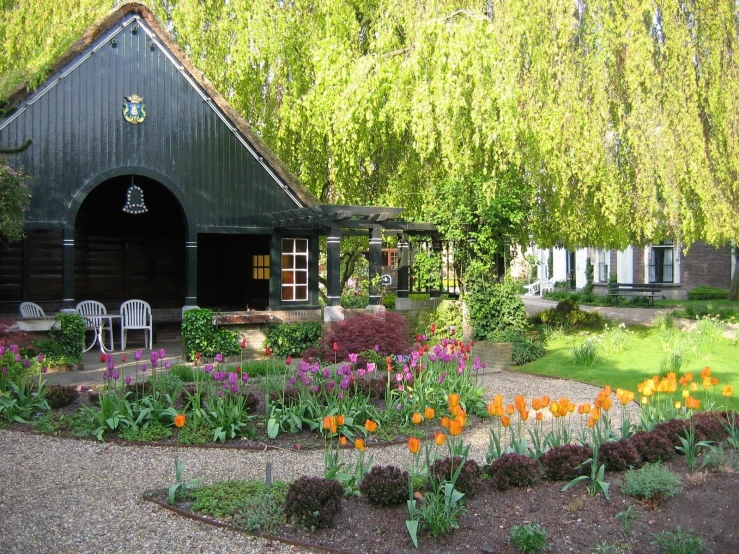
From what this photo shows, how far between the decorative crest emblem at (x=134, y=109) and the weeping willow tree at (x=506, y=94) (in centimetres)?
147

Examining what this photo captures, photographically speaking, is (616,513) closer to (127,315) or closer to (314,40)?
(127,315)

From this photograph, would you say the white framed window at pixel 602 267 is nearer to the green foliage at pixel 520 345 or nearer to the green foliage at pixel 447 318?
the green foliage at pixel 447 318

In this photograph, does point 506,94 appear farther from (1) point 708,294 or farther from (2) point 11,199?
(1) point 708,294

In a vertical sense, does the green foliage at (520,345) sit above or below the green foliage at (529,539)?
above

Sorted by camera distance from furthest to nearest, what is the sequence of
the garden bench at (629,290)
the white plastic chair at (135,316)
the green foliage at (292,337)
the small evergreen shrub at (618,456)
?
the garden bench at (629,290) → the white plastic chair at (135,316) → the green foliage at (292,337) → the small evergreen shrub at (618,456)

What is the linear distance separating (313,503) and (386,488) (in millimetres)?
501

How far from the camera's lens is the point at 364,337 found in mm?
10812

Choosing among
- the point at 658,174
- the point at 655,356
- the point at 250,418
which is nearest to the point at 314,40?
the point at 658,174

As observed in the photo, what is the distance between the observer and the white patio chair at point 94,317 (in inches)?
519

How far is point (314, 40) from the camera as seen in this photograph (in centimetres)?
1577

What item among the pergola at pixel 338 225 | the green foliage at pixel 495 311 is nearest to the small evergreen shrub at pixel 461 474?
the pergola at pixel 338 225

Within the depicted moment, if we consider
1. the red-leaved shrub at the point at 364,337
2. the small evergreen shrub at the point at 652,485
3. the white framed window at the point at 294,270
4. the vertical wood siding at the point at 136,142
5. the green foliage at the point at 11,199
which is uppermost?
the vertical wood siding at the point at 136,142

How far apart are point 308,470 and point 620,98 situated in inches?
408

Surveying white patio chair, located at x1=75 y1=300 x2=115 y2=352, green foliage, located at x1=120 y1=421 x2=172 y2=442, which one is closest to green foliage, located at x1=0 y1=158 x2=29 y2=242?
white patio chair, located at x1=75 y1=300 x2=115 y2=352
